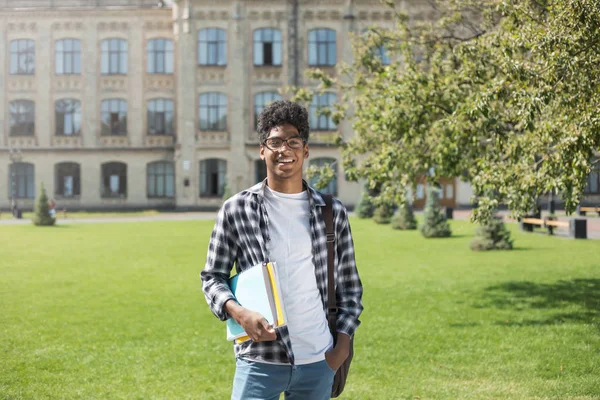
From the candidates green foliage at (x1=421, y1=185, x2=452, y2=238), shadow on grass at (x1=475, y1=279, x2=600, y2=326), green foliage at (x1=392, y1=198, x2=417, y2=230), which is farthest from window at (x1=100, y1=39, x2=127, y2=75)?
shadow on grass at (x1=475, y1=279, x2=600, y2=326)

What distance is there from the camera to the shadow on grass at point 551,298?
33.6ft

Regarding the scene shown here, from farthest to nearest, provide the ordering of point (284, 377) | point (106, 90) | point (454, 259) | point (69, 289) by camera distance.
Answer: point (106, 90) < point (454, 259) < point (69, 289) < point (284, 377)

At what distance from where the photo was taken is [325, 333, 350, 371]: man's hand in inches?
134

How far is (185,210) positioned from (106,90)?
9.89 meters

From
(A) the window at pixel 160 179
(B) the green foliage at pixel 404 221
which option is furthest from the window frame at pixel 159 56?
(B) the green foliage at pixel 404 221

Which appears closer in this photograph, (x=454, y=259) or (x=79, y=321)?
(x=79, y=321)

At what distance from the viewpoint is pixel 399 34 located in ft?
46.8

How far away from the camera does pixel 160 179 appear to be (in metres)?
45.8

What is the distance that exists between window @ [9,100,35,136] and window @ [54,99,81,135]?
1.68 m

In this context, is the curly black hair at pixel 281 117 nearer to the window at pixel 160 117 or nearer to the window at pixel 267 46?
the window at pixel 267 46

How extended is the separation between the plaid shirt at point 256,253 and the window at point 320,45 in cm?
4133

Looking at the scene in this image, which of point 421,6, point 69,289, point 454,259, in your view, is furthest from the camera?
point 421,6

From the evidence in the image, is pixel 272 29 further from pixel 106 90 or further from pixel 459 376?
pixel 459 376

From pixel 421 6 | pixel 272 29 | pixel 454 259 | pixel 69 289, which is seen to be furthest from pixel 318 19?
pixel 69 289
